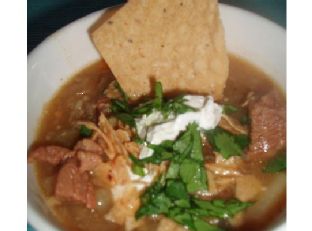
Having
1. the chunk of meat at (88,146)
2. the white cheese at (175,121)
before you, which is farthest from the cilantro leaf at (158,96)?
the chunk of meat at (88,146)

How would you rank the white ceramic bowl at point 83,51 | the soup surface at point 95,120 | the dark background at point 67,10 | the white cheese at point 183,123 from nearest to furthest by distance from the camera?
the soup surface at point 95,120
the white cheese at point 183,123
the white ceramic bowl at point 83,51
the dark background at point 67,10

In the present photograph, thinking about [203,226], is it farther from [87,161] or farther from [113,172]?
[87,161]

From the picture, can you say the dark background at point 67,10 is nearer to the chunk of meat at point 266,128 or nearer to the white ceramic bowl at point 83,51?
the white ceramic bowl at point 83,51

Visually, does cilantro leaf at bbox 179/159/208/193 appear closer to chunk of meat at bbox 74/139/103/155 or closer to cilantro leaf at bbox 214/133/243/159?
cilantro leaf at bbox 214/133/243/159

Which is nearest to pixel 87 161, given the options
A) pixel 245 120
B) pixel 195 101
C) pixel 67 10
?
pixel 195 101

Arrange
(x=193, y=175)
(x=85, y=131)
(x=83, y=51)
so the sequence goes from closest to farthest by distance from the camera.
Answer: (x=193, y=175)
(x=85, y=131)
(x=83, y=51)

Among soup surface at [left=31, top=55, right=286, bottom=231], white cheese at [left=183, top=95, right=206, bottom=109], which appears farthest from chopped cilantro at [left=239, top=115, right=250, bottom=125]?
white cheese at [left=183, top=95, right=206, bottom=109]
